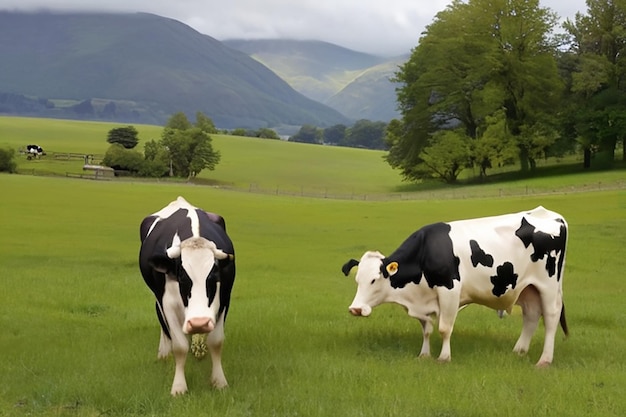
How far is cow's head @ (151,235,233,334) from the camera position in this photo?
730cm

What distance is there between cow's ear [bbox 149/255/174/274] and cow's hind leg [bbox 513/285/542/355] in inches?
206

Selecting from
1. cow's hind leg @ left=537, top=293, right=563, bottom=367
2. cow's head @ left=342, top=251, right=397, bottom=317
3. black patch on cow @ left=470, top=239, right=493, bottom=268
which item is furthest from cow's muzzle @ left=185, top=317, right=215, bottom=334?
cow's hind leg @ left=537, top=293, right=563, bottom=367

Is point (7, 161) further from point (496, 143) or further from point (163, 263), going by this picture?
point (163, 263)

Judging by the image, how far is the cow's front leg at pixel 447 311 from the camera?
9.55 m

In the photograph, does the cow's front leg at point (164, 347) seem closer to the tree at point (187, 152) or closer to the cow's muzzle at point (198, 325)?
the cow's muzzle at point (198, 325)

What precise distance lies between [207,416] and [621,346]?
22.5 feet

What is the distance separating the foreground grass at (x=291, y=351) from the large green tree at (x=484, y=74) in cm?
4114

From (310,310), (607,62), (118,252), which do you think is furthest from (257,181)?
(310,310)

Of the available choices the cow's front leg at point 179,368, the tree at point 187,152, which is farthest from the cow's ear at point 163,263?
the tree at point 187,152

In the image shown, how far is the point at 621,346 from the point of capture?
10.6 meters

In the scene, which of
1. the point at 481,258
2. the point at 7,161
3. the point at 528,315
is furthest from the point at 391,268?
the point at 7,161

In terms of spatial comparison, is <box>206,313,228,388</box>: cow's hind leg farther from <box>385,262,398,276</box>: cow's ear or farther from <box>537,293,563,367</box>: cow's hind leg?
<box>537,293,563,367</box>: cow's hind leg

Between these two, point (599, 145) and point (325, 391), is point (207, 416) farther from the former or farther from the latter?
point (599, 145)

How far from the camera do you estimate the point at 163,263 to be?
7930mm
